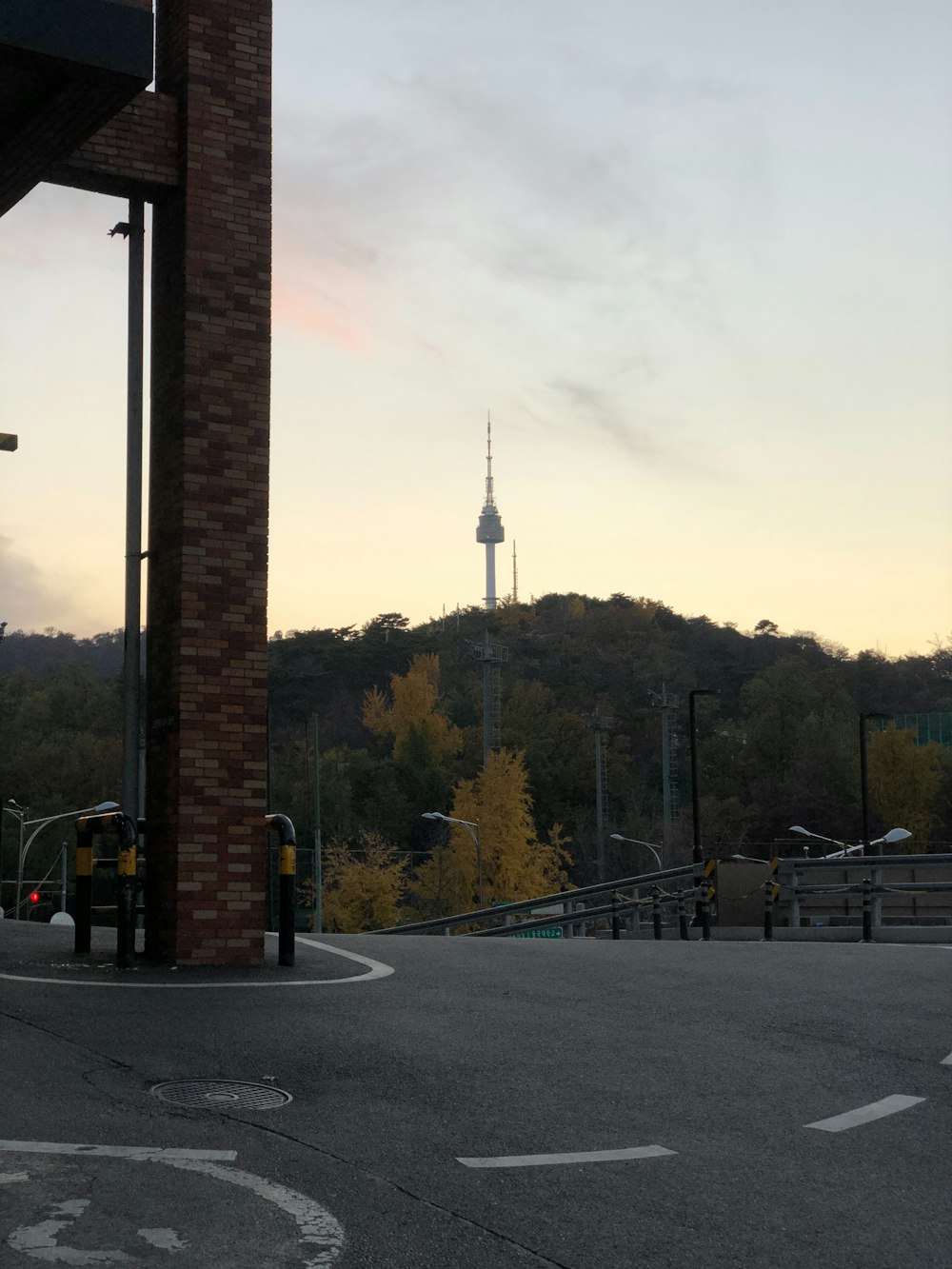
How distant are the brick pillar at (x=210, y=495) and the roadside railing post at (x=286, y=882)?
0.16 meters

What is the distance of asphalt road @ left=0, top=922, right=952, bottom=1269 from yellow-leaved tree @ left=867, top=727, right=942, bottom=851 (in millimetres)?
83759

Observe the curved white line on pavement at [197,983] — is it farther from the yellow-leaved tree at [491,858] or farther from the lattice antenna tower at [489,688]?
the lattice antenna tower at [489,688]

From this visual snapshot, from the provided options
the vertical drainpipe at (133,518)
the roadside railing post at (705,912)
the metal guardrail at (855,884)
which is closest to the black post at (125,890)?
the vertical drainpipe at (133,518)

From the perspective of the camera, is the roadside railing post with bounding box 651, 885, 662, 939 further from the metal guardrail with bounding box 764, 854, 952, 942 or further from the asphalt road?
the asphalt road

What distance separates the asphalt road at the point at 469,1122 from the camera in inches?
169

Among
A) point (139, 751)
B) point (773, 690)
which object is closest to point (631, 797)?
point (773, 690)

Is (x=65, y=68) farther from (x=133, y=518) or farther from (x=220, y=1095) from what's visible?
(x=133, y=518)

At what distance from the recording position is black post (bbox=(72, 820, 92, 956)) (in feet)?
34.5

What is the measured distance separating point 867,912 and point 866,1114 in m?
12.8

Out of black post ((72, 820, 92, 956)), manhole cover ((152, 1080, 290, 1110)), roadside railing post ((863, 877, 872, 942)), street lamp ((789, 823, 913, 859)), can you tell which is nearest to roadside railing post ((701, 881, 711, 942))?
street lamp ((789, 823, 913, 859))

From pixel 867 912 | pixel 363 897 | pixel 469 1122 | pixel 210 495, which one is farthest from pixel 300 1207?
pixel 363 897

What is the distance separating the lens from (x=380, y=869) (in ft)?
268

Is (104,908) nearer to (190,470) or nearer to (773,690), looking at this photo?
(190,470)

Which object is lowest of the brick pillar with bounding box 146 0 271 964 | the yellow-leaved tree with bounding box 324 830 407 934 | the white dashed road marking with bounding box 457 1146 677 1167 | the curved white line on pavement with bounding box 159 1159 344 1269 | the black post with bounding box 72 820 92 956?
the yellow-leaved tree with bounding box 324 830 407 934
